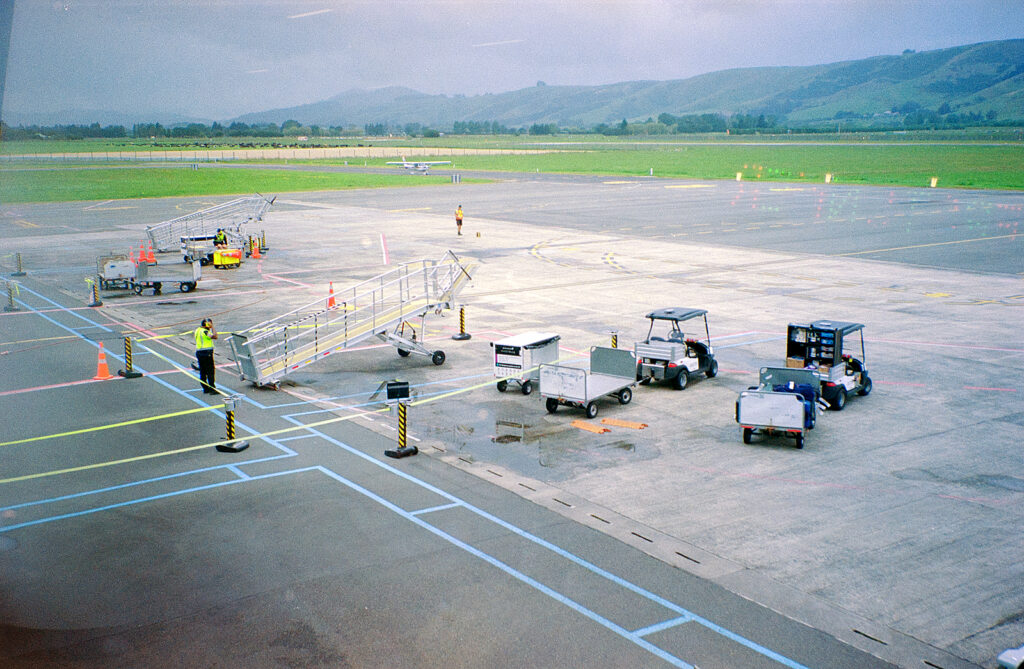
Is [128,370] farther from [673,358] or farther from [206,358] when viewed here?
[673,358]

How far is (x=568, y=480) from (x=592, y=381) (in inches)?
238

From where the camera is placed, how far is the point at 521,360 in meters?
25.4

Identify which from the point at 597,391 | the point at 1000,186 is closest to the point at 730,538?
the point at 597,391

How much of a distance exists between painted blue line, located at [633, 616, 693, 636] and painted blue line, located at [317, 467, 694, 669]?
19 centimetres


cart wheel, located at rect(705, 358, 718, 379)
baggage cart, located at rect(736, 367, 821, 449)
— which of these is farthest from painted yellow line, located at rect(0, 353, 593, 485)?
baggage cart, located at rect(736, 367, 821, 449)

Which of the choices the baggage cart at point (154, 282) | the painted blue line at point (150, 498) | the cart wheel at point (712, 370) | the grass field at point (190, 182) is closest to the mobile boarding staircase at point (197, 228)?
the baggage cart at point (154, 282)

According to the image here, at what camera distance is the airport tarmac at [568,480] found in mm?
12836

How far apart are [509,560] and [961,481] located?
10.5 meters

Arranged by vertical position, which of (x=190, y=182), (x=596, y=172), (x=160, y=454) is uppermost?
(x=596, y=172)

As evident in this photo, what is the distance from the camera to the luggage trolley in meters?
25.5

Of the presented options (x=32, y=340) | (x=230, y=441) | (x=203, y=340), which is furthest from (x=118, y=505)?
(x=32, y=340)

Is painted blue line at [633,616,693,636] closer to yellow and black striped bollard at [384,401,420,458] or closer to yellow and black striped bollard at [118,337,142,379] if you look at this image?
yellow and black striped bollard at [384,401,420,458]

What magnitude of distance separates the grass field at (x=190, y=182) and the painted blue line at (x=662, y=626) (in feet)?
313

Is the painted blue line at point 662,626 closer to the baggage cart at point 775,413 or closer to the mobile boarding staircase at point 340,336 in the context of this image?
the baggage cart at point 775,413
